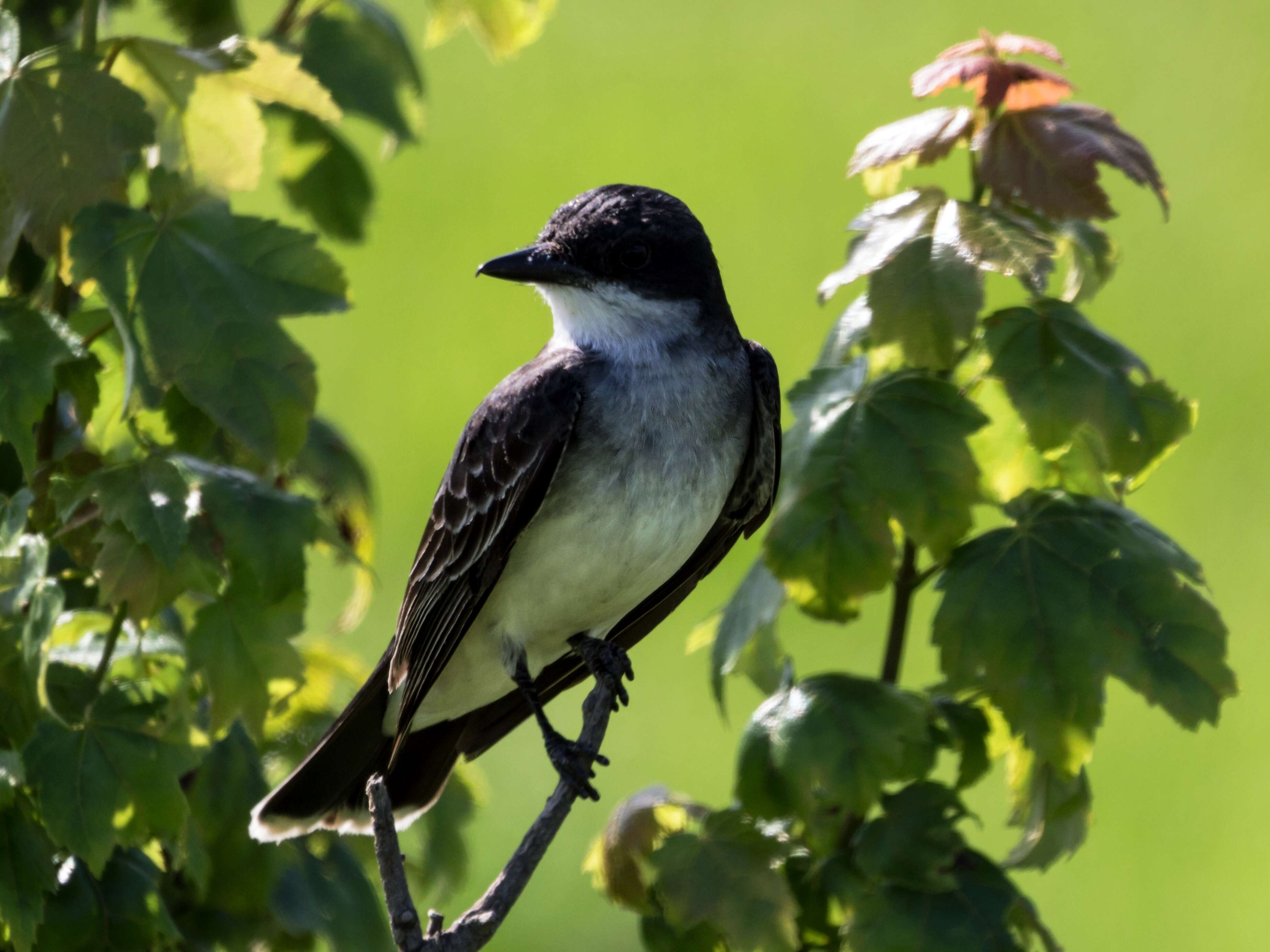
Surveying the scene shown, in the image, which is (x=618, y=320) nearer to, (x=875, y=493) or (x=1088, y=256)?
(x=875, y=493)

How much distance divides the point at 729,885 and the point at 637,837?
414mm

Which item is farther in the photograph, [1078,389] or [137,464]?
[1078,389]

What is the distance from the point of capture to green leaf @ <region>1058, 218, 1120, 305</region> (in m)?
3.24

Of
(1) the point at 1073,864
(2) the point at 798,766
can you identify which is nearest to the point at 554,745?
(2) the point at 798,766

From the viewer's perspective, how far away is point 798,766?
118 inches

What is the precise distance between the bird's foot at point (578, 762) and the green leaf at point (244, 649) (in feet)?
1.92

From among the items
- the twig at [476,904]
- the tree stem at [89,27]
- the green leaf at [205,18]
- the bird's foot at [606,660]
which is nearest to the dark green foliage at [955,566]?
the bird's foot at [606,660]

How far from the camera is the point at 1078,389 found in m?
2.94

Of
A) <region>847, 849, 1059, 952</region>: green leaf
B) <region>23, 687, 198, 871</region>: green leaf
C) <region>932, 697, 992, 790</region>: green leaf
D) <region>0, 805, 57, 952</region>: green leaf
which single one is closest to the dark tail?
<region>23, 687, 198, 871</region>: green leaf

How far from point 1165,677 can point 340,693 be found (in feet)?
8.95

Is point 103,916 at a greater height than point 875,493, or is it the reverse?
point 875,493

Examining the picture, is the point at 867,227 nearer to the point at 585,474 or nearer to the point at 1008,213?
the point at 1008,213

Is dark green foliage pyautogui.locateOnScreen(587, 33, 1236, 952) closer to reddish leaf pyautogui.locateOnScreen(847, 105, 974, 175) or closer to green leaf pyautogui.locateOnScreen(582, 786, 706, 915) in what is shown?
reddish leaf pyautogui.locateOnScreen(847, 105, 974, 175)

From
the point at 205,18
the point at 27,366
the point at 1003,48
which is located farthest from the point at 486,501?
the point at 205,18
